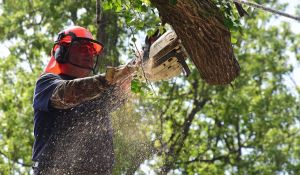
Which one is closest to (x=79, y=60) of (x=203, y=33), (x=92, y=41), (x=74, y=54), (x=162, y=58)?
(x=74, y=54)

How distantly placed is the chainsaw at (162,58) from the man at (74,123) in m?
0.13

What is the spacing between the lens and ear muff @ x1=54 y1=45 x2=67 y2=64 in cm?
487

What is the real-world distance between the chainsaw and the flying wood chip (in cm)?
15

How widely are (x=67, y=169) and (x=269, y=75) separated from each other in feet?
50.5

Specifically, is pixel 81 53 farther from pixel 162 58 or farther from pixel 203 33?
pixel 203 33

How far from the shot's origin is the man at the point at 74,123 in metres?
4.40

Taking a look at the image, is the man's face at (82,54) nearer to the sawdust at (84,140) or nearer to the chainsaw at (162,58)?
the sawdust at (84,140)

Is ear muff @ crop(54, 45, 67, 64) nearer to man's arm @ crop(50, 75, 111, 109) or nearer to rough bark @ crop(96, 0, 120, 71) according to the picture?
man's arm @ crop(50, 75, 111, 109)

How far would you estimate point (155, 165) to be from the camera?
636 centimetres

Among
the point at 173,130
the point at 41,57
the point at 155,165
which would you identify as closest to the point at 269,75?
the point at 173,130

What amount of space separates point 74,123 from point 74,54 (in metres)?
0.56

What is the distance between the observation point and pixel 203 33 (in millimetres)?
3820

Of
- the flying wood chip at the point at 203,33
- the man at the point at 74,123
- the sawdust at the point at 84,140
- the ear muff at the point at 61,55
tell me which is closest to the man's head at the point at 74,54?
the ear muff at the point at 61,55

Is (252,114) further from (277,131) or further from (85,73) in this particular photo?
(85,73)
